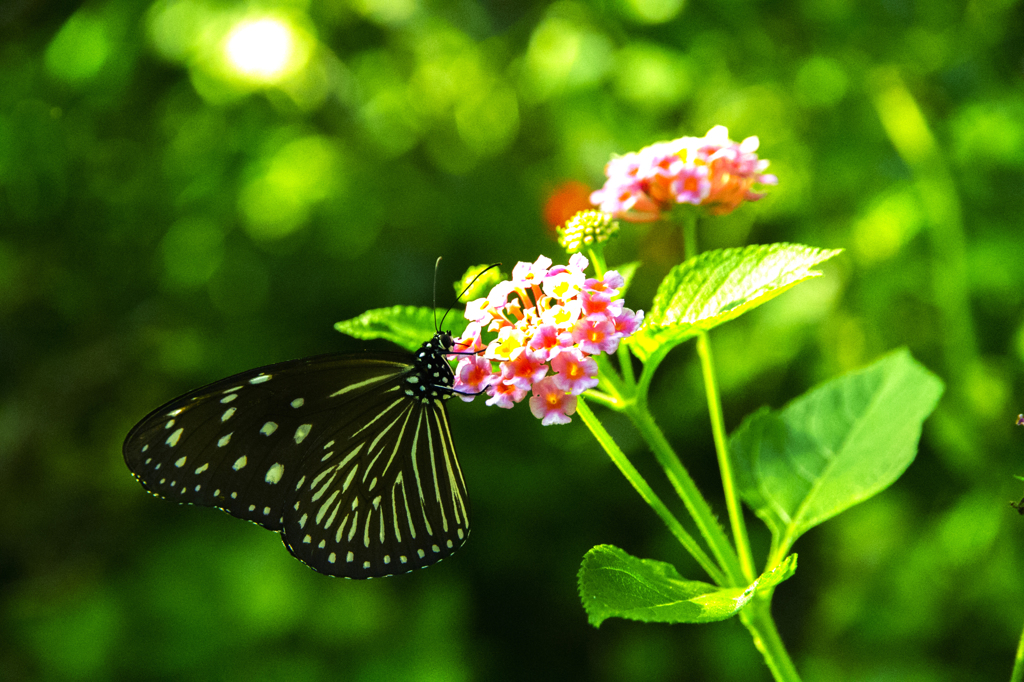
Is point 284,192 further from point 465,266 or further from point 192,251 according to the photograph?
point 465,266

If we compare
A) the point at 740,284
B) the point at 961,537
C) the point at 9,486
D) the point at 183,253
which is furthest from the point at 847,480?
the point at 9,486

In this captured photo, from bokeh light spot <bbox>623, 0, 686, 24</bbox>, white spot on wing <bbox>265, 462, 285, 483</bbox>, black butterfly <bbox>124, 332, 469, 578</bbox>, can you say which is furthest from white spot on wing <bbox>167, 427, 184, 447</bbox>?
bokeh light spot <bbox>623, 0, 686, 24</bbox>

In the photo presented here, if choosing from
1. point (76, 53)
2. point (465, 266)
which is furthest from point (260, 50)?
point (465, 266)

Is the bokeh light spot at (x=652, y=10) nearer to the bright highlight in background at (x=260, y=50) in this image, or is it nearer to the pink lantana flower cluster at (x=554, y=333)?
the bright highlight in background at (x=260, y=50)

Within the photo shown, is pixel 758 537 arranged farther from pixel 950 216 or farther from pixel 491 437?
pixel 950 216

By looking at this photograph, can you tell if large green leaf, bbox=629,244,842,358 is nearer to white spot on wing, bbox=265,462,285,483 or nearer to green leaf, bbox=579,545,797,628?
green leaf, bbox=579,545,797,628

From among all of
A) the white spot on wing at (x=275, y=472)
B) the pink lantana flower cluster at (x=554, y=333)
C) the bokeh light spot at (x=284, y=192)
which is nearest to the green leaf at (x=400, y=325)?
the pink lantana flower cluster at (x=554, y=333)
